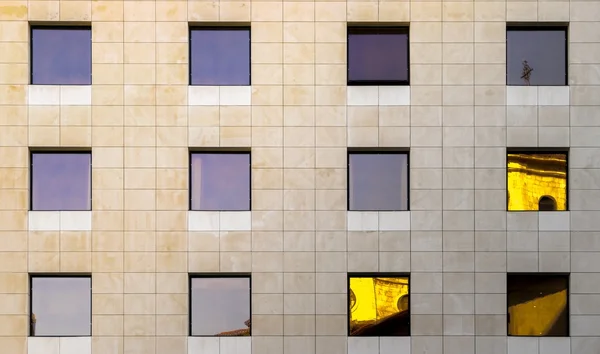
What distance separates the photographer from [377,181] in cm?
1605

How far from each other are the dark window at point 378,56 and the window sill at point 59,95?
692 centimetres

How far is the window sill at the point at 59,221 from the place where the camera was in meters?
15.7

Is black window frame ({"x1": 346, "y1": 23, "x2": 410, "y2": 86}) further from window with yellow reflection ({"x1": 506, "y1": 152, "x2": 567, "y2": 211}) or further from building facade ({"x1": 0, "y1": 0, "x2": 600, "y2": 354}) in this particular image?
window with yellow reflection ({"x1": 506, "y1": 152, "x2": 567, "y2": 211})

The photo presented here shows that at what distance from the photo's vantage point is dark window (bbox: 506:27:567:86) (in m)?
16.0

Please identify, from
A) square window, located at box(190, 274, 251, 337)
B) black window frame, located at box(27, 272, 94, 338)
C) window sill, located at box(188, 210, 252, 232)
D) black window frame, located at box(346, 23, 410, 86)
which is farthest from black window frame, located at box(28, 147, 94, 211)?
black window frame, located at box(346, 23, 410, 86)

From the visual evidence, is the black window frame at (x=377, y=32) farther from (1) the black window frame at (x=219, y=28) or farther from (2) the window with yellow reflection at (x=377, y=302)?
(2) the window with yellow reflection at (x=377, y=302)

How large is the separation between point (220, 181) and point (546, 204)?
8536mm

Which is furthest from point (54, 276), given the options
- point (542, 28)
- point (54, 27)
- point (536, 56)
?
point (542, 28)

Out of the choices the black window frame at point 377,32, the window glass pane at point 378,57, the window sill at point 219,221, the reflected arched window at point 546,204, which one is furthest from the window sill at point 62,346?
the reflected arched window at point 546,204

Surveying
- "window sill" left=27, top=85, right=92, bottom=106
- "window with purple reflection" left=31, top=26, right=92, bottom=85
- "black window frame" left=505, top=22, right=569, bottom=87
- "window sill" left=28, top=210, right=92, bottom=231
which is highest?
"black window frame" left=505, top=22, right=569, bottom=87

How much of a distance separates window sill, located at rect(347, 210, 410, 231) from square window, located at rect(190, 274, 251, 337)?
3.12 metres

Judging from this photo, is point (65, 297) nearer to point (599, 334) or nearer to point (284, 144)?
point (284, 144)

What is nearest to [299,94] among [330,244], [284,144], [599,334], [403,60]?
[284,144]

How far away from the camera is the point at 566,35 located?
16.1 metres
